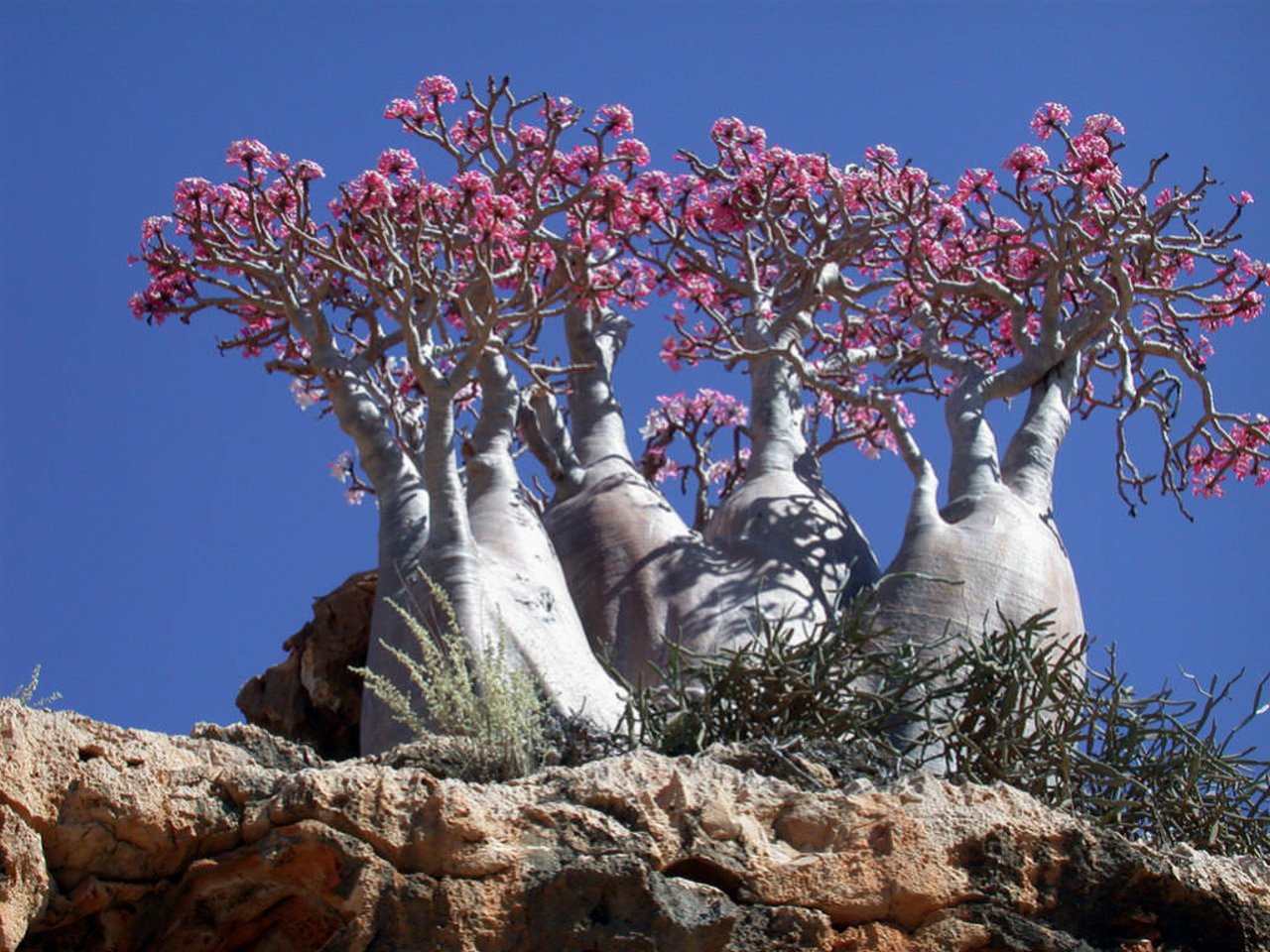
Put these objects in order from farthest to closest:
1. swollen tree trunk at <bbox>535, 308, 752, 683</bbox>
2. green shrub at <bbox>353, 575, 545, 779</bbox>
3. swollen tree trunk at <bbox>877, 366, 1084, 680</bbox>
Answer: swollen tree trunk at <bbox>535, 308, 752, 683</bbox> < swollen tree trunk at <bbox>877, 366, 1084, 680</bbox> < green shrub at <bbox>353, 575, 545, 779</bbox>

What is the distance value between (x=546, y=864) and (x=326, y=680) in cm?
398

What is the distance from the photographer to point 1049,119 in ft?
29.3

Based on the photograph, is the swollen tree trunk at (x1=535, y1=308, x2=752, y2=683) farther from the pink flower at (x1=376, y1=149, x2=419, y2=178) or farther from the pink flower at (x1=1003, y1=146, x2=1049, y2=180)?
the pink flower at (x1=1003, y1=146, x2=1049, y2=180)

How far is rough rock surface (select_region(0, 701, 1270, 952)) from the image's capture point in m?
3.35

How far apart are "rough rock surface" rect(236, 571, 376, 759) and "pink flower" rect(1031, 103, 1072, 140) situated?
4.31 m

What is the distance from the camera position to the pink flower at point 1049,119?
8.94 m

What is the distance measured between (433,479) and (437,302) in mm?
994

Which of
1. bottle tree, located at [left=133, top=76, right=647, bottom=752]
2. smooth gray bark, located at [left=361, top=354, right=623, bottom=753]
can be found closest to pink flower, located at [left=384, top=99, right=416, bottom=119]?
bottle tree, located at [left=133, top=76, right=647, bottom=752]

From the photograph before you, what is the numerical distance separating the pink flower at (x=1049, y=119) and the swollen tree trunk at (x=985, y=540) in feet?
5.83

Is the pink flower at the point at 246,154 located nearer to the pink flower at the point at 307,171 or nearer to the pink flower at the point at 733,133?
the pink flower at the point at 307,171

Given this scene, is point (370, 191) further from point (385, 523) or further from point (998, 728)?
point (998, 728)

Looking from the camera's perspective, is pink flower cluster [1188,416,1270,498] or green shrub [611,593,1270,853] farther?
pink flower cluster [1188,416,1270,498]

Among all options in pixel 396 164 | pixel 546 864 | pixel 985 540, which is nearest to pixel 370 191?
pixel 396 164

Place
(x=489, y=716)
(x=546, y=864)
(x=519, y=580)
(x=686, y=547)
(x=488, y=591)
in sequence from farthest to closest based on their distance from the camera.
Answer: (x=686, y=547), (x=519, y=580), (x=488, y=591), (x=489, y=716), (x=546, y=864)
